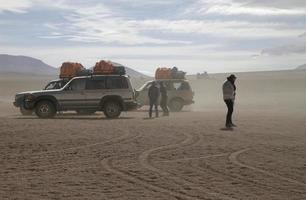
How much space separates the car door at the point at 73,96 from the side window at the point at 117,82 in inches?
42.5

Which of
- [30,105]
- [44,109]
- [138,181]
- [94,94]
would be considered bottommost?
[138,181]

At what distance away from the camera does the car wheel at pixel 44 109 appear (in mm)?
22844

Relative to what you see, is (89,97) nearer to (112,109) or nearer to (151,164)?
(112,109)

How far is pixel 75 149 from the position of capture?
12.7m

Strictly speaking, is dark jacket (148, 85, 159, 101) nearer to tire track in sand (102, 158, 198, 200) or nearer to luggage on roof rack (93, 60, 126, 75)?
luggage on roof rack (93, 60, 126, 75)

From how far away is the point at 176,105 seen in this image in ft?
98.1

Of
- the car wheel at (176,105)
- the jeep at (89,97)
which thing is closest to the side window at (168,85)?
the car wheel at (176,105)

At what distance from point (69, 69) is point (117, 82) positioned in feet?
17.2

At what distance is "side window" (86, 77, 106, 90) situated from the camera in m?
23.3

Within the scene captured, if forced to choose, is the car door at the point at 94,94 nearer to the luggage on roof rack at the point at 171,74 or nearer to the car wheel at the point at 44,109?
the car wheel at the point at 44,109

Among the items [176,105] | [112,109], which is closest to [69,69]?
[112,109]

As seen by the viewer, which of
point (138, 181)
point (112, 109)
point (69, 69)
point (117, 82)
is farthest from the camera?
point (69, 69)

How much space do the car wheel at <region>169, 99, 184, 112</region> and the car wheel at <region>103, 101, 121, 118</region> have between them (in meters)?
7.07

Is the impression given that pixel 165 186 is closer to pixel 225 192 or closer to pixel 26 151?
pixel 225 192
